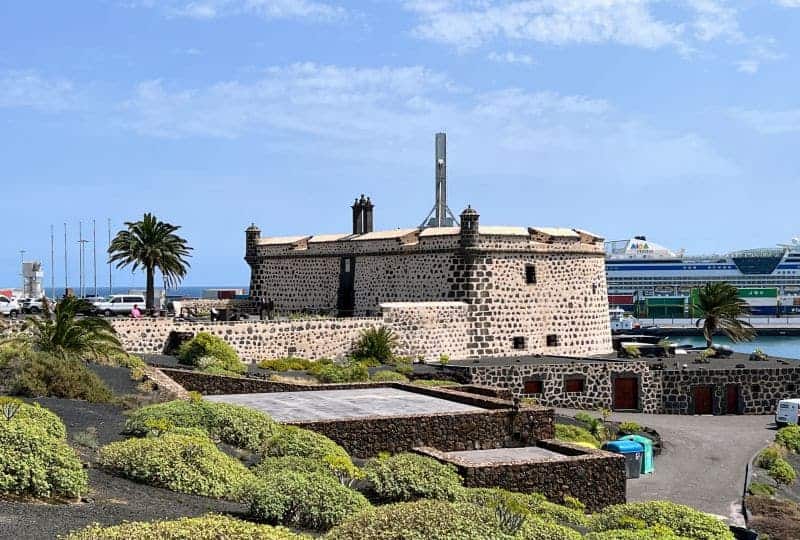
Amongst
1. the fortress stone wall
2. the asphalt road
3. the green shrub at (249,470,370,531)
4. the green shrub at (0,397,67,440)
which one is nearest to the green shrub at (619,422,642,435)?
the asphalt road

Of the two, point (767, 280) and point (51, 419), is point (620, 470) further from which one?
point (767, 280)

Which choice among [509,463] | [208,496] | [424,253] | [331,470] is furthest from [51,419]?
[424,253]

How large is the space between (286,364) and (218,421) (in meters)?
17.1

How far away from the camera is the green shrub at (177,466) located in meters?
11.7

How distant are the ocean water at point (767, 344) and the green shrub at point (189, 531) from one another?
83.0 metres

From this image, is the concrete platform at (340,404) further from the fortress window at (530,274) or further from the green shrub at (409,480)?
the fortress window at (530,274)

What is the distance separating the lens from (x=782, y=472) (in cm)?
2380

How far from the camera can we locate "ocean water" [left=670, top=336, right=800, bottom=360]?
3423 inches

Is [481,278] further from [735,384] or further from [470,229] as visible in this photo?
[735,384]

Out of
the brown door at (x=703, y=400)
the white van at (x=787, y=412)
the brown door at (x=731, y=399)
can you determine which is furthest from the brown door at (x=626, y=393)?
the white van at (x=787, y=412)

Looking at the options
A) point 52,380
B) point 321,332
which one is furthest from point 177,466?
point 321,332

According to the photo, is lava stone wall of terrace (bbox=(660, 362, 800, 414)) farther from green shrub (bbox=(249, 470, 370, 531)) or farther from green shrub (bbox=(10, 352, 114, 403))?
green shrub (bbox=(249, 470, 370, 531))

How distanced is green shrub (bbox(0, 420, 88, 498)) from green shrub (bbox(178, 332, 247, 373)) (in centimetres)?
1849

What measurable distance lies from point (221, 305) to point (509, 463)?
32.2m
